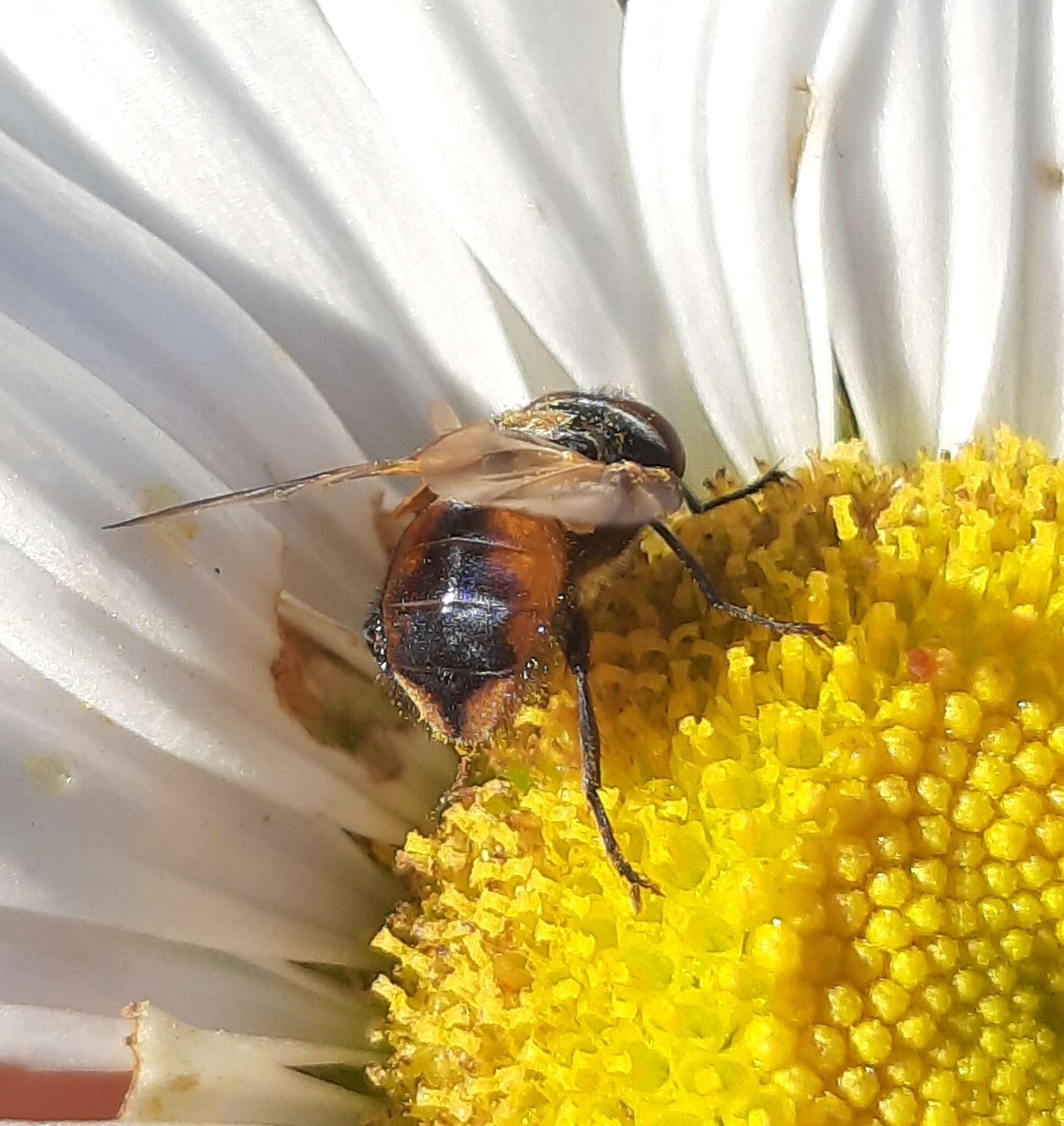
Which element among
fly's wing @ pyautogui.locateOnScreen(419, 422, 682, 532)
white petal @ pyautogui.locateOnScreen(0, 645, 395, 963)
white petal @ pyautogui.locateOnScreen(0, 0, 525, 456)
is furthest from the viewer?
white petal @ pyautogui.locateOnScreen(0, 0, 525, 456)

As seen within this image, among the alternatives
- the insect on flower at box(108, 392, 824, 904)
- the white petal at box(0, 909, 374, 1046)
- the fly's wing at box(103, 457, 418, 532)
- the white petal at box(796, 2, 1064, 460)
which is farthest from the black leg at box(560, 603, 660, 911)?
the white petal at box(796, 2, 1064, 460)

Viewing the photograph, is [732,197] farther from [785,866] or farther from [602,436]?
[785,866]

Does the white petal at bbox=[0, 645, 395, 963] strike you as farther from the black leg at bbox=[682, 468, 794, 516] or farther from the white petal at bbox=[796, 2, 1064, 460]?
the white petal at bbox=[796, 2, 1064, 460]

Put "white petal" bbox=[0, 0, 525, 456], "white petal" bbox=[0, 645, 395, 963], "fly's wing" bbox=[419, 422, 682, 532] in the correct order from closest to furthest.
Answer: "fly's wing" bbox=[419, 422, 682, 532] < "white petal" bbox=[0, 645, 395, 963] < "white petal" bbox=[0, 0, 525, 456]

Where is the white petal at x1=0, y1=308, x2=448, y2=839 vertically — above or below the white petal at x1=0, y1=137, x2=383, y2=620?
below

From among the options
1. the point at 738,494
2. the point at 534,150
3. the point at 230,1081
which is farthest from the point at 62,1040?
the point at 534,150

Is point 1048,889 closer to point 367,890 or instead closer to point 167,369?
point 367,890

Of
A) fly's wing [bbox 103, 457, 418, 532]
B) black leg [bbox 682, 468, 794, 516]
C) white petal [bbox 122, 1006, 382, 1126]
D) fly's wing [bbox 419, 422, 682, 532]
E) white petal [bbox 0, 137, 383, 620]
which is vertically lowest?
white petal [bbox 122, 1006, 382, 1126]

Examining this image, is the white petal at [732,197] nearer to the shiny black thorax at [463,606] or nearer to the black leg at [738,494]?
the black leg at [738,494]
